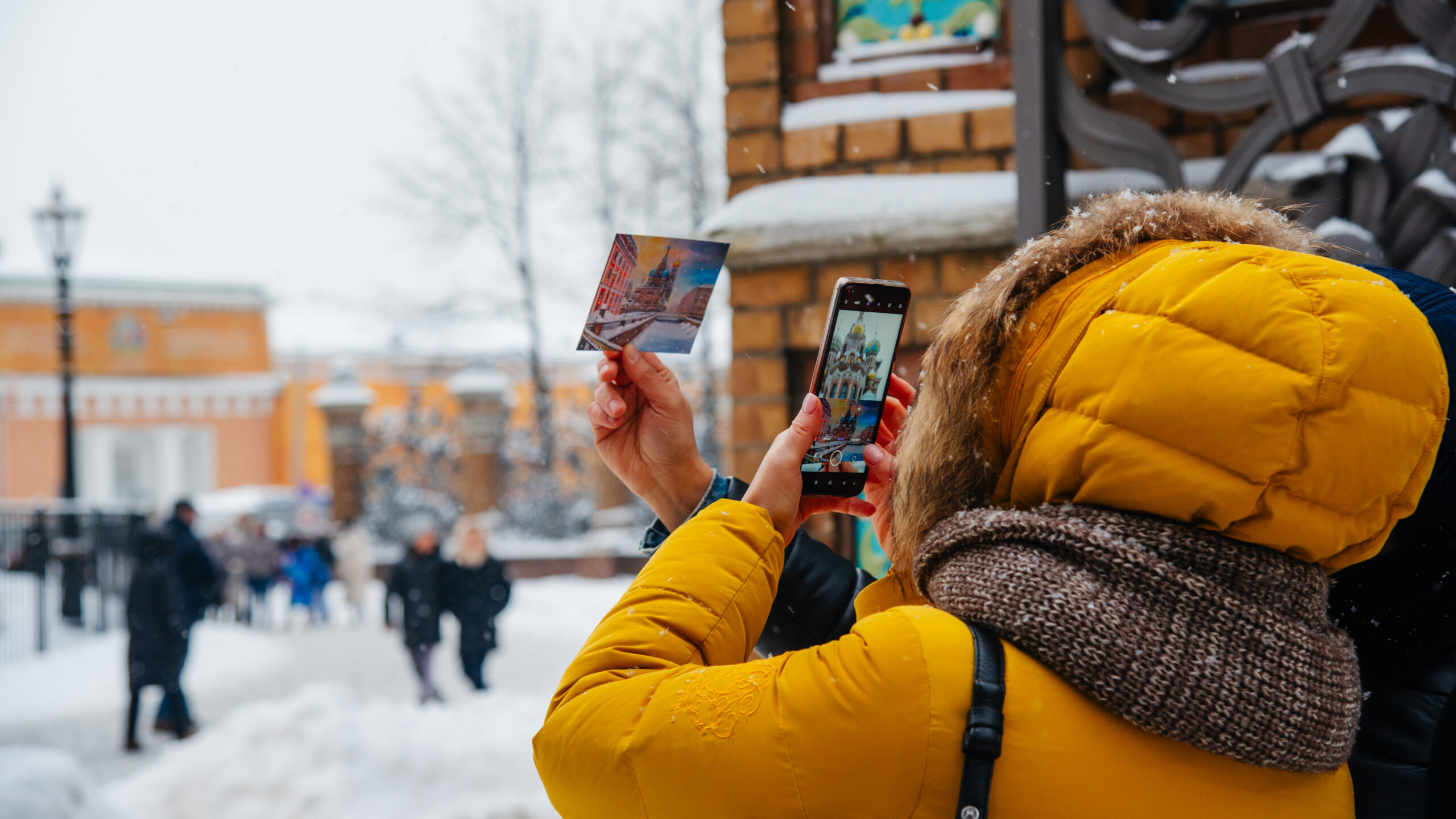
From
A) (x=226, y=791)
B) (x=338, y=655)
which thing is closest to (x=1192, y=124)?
(x=226, y=791)

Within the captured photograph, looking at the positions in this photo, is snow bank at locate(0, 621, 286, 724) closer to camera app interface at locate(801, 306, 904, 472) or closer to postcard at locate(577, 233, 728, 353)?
postcard at locate(577, 233, 728, 353)

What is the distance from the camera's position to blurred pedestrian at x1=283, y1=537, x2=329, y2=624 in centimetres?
1340

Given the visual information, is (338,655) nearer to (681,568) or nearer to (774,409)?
(774,409)

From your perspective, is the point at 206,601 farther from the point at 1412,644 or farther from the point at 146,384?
the point at 146,384

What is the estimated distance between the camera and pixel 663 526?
1515mm

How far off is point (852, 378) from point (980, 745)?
0.57m

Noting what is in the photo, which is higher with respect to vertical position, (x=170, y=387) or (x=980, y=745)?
(x=980, y=745)

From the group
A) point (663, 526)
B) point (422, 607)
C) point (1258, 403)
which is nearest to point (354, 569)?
point (422, 607)

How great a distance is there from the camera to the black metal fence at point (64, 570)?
1165 centimetres

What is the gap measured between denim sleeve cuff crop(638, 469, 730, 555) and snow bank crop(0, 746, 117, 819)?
3.36 metres

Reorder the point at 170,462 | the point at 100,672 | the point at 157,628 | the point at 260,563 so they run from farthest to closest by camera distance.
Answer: the point at 170,462, the point at 260,563, the point at 100,672, the point at 157,628

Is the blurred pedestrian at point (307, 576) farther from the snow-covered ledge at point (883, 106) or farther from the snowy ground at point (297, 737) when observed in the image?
the snow-covered ledge at point (883, 106)

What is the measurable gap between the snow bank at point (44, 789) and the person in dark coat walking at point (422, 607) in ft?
11.9

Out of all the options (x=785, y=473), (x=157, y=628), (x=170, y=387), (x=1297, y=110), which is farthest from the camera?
(x=170, y=387)
